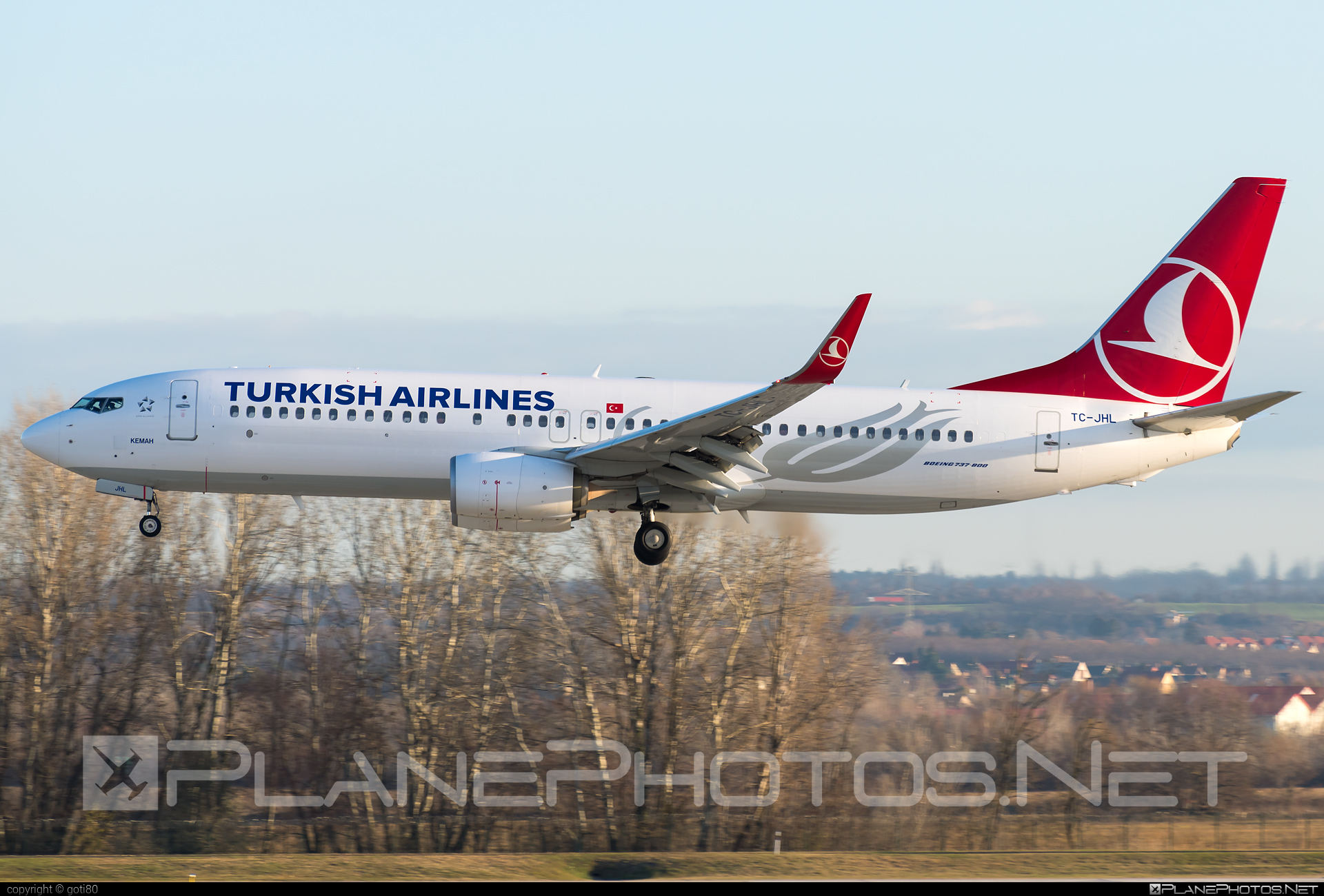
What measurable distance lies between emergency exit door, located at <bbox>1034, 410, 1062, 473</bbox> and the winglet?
7.30m

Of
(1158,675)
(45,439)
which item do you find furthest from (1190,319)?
(45,439)

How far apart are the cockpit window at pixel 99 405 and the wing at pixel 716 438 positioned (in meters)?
9.66

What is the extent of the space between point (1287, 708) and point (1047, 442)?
2404cm

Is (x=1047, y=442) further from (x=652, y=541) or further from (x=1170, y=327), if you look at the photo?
(x=652, y=541)

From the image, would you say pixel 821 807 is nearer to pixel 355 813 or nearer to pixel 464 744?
pixel 464 744

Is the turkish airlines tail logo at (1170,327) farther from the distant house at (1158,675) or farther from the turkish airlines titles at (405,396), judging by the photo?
the distant house at (1158,675)

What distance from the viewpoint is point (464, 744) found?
Answer: 4697 centimetres

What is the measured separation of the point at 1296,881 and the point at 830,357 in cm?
1813

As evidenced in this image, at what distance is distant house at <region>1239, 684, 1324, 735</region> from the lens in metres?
44.9

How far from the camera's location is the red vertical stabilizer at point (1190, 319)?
29.3 metres

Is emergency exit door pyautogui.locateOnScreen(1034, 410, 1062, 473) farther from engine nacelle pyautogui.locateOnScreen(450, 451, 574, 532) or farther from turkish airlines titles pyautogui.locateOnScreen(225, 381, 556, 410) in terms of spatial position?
turkish airlines titles pyautogui.locateOnScreen(225, 381, 556, 410)

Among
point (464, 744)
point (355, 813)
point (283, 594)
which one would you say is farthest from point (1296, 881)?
point (283, 594)

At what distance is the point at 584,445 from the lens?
2631cm

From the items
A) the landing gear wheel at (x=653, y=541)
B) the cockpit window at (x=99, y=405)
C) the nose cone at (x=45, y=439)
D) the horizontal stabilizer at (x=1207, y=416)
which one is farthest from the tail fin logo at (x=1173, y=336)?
the nose cone at (x=45, y=439)
